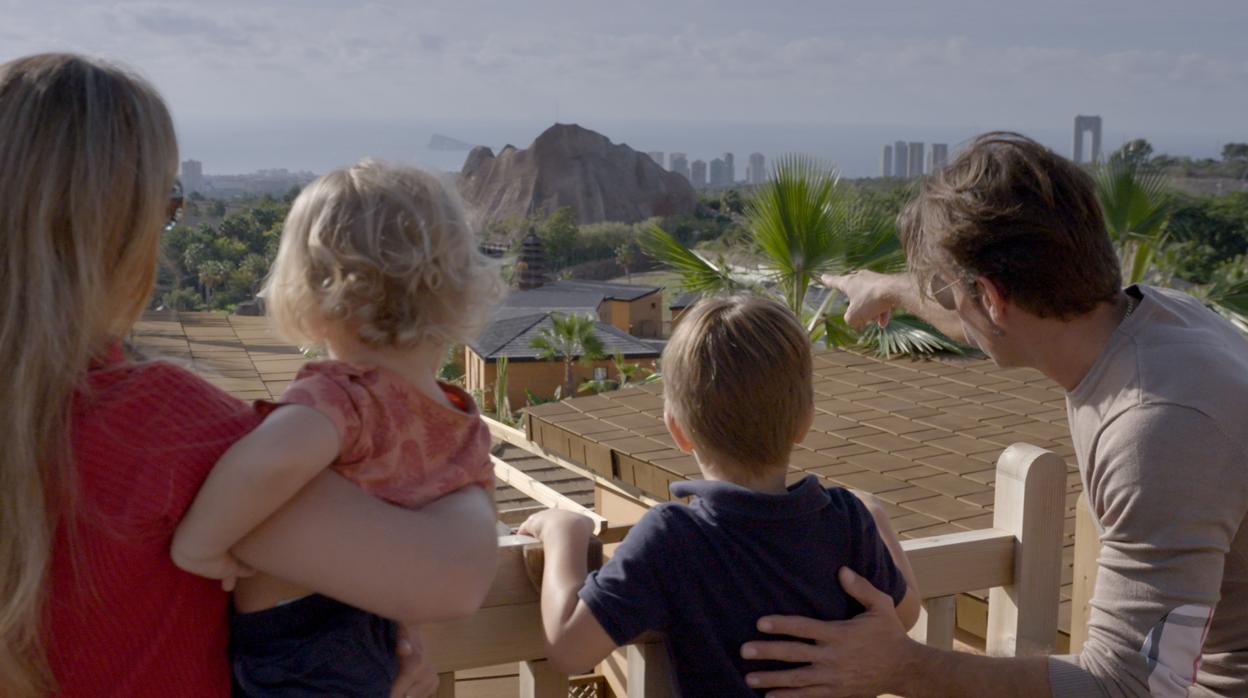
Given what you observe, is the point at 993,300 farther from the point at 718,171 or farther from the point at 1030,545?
the point at 718,171

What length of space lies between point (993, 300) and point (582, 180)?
10159 cm

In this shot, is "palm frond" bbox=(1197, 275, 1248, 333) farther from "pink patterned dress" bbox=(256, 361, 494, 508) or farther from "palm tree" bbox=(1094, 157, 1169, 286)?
"pink patterned dress" bbox=(256, 361, 494, 508)

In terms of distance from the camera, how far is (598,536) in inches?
65.3

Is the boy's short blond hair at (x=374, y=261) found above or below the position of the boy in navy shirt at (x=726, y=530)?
above

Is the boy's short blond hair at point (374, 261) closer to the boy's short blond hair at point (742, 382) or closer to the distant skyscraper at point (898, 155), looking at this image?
the boy's short blond hair at point (742, 382)

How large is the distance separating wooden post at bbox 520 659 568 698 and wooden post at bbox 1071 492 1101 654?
1025 mm

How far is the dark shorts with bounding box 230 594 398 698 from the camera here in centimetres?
124

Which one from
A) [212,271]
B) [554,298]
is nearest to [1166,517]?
[212,271]

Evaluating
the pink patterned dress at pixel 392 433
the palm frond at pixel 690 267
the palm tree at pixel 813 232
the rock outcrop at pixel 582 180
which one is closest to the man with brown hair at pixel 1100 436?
the pink patterned dress at pixel 392 433

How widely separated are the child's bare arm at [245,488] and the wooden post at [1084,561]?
4.76 ft

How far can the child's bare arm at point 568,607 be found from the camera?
1.44 metres

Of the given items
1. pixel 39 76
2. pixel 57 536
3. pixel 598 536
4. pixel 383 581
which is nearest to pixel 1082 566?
pixel 598 536

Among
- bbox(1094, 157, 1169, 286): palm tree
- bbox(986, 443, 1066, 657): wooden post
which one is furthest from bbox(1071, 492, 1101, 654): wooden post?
bbox(1094, 157, 1169, 286): palm tree

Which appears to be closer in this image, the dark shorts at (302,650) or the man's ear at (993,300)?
the dark shorts at (302,650)
